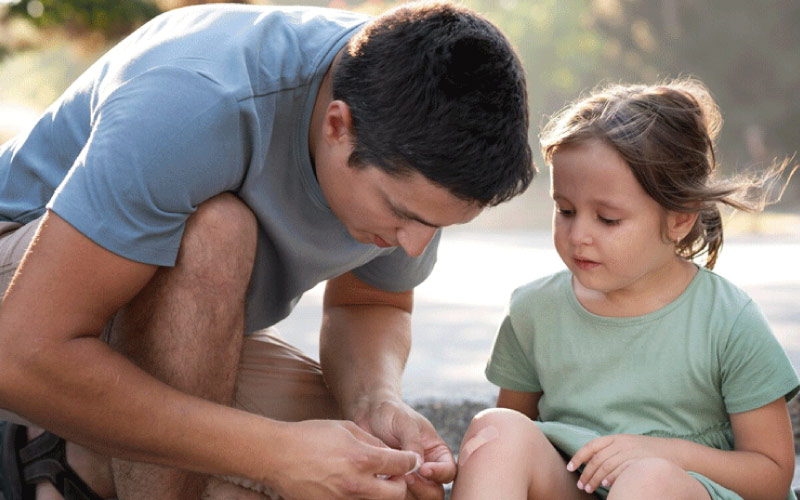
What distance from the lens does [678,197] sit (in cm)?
190

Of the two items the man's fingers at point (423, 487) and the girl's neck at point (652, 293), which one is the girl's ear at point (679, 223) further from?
the man's fingers at point (423, 487)

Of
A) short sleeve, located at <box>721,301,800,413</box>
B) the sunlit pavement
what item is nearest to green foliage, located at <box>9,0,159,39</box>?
the sunlit pavement

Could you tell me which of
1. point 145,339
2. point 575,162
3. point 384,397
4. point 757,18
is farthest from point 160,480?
point 757,18

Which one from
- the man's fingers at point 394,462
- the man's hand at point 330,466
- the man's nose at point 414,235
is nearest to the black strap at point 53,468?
the man's hand at point 330,466

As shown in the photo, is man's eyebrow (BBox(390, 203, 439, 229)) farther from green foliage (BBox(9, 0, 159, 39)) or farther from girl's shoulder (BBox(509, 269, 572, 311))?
green foliage (BBox(9, 0, 159, 39))

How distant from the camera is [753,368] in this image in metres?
1.82

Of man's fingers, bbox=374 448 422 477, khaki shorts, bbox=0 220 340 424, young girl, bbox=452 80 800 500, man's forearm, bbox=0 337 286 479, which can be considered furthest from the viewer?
khaki shorts, bbox=0 220 340 424

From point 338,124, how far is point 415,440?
59 cm

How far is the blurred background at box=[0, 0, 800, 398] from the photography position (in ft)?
16.1

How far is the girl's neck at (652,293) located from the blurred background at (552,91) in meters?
0.90

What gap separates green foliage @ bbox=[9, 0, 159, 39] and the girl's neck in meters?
3.88

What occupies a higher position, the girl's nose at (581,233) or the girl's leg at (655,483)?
the girl's nose at (581,233)

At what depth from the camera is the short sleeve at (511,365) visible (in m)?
2.11

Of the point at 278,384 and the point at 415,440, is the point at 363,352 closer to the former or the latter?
the point at 278,384
